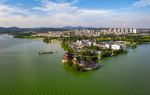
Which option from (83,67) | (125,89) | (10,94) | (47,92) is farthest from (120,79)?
(10,94)

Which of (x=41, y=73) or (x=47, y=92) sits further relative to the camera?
(x=41, y=73)

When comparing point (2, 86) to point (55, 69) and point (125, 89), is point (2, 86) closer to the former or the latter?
point (55, 69)

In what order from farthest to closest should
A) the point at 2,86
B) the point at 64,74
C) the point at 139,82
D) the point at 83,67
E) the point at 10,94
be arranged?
1. the point at 83,67
2. the point at 64,74
3. the point at 139,82
4. the point at 2,86
5. the point at 10,94

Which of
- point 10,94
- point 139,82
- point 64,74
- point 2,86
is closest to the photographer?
point 10,94

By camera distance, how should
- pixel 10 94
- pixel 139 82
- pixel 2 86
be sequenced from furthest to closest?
1. pixel 139 82
2. pixel 2 86
3. pixel 10 94

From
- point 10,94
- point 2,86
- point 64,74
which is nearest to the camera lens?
point 10,94

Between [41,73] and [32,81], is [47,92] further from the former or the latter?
[41,73]

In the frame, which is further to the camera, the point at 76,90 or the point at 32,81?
the point at 32,81

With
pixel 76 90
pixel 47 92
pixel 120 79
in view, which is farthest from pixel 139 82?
pixel 47 92
